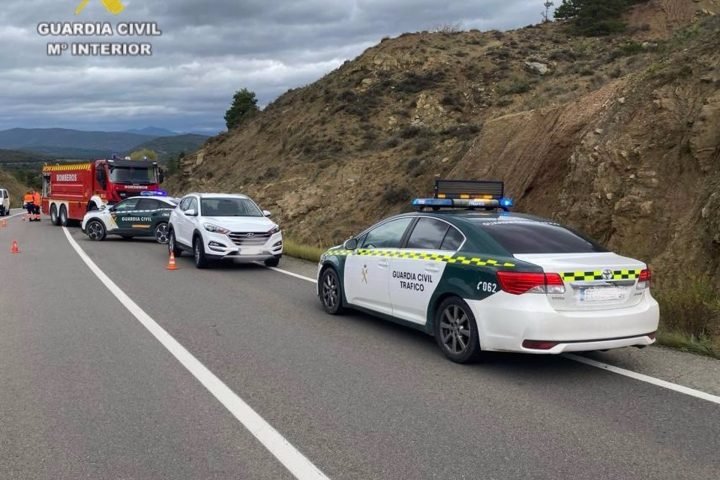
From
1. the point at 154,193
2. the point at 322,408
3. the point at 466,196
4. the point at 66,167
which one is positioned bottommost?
the point at 322,408

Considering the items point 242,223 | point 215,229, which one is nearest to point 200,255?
point 215,229

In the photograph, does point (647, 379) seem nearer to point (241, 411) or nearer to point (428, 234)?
point (428, 234)

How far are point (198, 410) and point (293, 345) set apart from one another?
2.25 meters

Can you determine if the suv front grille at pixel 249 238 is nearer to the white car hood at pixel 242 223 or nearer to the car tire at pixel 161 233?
the white car hood at pixel 242 223

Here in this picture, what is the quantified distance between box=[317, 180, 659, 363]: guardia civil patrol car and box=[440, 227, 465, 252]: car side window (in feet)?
0.04

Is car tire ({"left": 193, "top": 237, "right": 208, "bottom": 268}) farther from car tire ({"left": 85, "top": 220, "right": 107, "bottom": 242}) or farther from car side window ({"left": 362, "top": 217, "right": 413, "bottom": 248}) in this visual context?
car tire ({"left": 85, "top": 220, "right": 107, "bottom": 242})

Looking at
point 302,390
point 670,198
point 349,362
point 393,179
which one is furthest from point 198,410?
Answer: point 393,179

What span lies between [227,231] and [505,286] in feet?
29.5

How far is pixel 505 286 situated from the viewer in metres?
6.10

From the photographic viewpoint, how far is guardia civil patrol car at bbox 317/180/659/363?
598cm

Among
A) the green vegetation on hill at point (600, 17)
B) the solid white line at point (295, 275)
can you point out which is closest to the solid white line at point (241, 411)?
the solid white line at point (295, 275)

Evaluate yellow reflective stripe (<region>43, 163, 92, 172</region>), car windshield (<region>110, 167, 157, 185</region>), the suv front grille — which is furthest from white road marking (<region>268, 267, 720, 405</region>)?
yellow reflective stripe (<region>43, 163, 92, 172</region>)

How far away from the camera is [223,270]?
14.4 meters

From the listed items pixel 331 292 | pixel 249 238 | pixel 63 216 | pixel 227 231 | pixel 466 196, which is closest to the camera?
pixel 331 292
